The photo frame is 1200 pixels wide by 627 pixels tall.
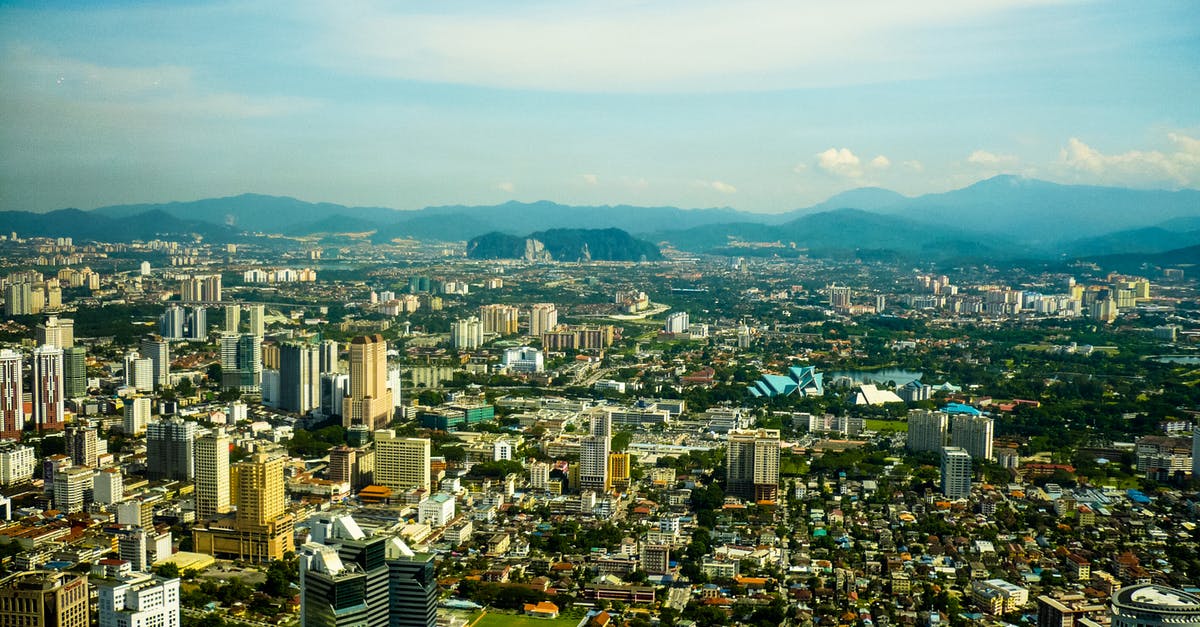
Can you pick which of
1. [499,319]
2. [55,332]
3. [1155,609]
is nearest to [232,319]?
[55,332]

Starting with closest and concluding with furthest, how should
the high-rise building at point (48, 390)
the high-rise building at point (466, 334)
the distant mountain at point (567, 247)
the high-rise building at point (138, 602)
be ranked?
the high-rise building at point (138, 602) → the high-rise building at point (48, 390) → the high-rise building at point (466, 334) → the distant mountain at point (567, 247)

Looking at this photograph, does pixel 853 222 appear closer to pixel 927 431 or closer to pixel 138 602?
pixel 927 431

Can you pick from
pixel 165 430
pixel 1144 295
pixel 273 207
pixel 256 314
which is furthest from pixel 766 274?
pixel 165 430

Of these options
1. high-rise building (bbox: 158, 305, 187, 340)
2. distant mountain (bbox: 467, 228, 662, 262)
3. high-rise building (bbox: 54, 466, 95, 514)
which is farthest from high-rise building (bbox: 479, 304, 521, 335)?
distant mountain (bbox: 467, 228, 662, 262)

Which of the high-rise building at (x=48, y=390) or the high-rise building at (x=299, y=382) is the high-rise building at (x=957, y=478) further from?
the high-rise building at (x=48, y=390)

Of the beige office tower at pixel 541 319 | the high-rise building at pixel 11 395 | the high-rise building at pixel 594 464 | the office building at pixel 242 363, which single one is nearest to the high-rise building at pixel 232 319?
the office building at pixel 242 363

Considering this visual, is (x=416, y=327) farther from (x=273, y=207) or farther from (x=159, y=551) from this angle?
(x=159, y=551)

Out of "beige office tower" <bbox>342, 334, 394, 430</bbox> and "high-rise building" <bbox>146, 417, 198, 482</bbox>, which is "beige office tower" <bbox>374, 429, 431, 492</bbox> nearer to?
"high-rise building" <bbox>146, 417, 198, 482</bbox>
